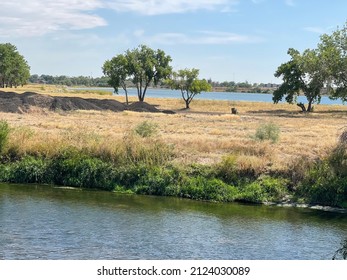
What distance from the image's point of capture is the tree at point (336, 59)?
41344mm

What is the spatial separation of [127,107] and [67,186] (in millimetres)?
51204

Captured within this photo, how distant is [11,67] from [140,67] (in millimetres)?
66458

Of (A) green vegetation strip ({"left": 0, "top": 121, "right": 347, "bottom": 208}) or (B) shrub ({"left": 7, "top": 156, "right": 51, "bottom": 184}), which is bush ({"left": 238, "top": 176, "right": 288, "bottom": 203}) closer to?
(A) green vegetation strip ({"left": 0, "top": 121, "right": 347, "bottom": 208})

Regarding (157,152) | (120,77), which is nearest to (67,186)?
(157,152)

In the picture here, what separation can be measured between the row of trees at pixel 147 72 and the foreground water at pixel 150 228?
66.2 m

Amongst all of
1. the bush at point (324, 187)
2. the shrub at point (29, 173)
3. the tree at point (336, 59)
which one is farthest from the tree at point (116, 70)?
the bush at point (324, 187)

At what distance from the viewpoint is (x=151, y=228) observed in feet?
71.3

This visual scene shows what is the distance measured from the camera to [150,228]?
21.7m

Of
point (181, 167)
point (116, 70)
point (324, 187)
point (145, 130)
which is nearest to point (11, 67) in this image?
point (116, 70)

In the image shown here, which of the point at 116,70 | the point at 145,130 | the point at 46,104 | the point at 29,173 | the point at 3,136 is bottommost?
the point at 29,173

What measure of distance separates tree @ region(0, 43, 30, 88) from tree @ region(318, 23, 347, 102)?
116 m

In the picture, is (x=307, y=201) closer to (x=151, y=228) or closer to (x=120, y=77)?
(x=151, y=228)

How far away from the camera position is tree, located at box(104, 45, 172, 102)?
93.8m

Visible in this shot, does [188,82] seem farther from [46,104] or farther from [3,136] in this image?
[3,136]
